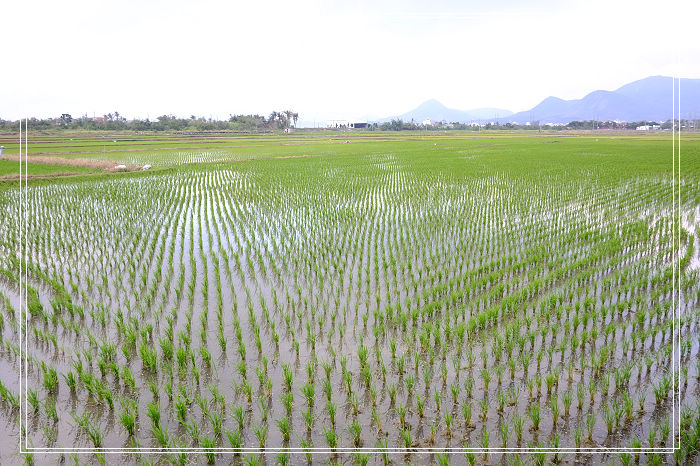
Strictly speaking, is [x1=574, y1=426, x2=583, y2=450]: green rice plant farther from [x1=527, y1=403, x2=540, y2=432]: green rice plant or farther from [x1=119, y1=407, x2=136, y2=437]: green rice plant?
[x1=119, y1=407, x2=136, y2=437]: green rice plant

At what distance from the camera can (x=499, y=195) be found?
1304 centimetres

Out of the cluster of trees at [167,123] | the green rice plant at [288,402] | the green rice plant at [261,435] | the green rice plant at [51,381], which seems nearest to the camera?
the green rice plant at [261,435]

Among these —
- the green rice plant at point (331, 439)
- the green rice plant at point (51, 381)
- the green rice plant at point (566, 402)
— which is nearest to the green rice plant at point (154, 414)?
the green rice plant at point (51, 381)

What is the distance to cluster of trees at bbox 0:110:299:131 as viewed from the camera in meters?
47.1

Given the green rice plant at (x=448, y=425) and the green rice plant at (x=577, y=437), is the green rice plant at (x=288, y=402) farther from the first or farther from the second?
the green rice plant at (x=577, y=437)

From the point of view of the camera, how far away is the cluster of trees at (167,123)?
47.1 m

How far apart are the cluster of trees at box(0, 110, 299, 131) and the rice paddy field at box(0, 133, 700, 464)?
113 feet

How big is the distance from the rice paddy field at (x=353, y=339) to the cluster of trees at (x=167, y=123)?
113 ft

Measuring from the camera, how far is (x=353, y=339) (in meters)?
4.52

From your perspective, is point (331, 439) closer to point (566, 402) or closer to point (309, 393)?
point (309, 393)

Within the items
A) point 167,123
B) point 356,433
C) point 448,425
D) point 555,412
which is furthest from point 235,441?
point 167,123

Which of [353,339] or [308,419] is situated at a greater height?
[353,339]

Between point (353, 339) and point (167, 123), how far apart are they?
59077 mm

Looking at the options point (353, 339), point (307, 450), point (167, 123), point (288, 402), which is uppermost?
point (167, 123)
